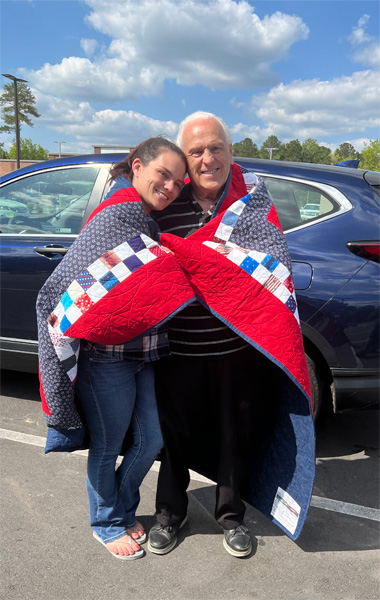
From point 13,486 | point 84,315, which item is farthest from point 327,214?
point 13,486

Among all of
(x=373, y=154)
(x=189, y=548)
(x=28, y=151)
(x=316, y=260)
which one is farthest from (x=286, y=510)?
(x=28, y=151)

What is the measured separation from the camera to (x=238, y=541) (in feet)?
7.39

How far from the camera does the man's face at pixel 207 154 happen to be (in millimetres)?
2047

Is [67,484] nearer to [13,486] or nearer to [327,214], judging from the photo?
[13,486]

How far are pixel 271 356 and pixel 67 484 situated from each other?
1452 mm

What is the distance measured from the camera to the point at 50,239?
134 inches

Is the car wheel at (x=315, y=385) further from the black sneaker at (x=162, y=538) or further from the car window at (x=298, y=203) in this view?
the black sneaker at (x=162, y=538)

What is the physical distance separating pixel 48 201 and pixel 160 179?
1.93 meters

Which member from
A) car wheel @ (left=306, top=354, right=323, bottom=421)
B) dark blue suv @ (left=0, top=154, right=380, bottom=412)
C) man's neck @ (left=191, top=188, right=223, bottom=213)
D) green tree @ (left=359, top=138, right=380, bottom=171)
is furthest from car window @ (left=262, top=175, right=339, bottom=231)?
green tree @ (left=359, top=138, right=380, bottom=171)

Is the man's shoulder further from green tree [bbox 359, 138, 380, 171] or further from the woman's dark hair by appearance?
green tree [bbox 359, 138, 380, 171]

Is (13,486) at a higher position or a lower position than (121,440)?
lower

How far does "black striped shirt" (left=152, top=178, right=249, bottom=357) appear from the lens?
209 cm

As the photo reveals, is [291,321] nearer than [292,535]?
Yes

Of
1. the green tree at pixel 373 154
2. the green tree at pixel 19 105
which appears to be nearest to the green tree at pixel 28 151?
the green tree at pixel 19 105
